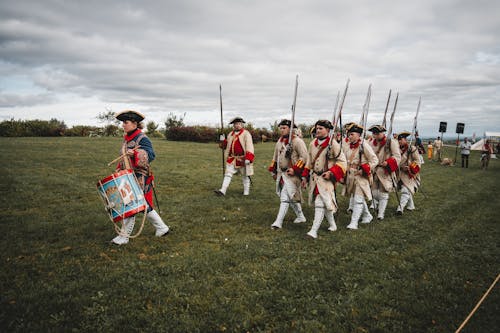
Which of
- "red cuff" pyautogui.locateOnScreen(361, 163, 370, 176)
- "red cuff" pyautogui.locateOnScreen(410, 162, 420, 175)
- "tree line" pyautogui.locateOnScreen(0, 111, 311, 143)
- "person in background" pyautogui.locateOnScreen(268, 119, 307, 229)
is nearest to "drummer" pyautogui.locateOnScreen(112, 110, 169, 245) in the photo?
"person in background" pyautogui.locateOnScreen(268, 119, 307, 229)

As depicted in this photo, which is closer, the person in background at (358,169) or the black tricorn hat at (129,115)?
the black tricorn hat at (129,115)

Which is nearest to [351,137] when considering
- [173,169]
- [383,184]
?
[383,184]

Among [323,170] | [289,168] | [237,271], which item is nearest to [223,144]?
[289,168]

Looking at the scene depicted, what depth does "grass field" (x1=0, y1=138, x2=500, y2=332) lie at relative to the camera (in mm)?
3736

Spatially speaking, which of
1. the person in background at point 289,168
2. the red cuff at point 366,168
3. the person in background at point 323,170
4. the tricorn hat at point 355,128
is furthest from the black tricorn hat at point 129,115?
the red cuff at point 366,168

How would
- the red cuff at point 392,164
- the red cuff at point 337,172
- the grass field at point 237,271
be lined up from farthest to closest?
the red cuff at point 392,164
the red cuff at point 337,172
the grass field at point 237,271

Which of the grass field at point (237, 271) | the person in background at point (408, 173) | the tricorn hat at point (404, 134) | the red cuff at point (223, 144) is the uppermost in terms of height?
the tricorn hat at point (404, 134)

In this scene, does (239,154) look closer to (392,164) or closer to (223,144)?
(223,144)

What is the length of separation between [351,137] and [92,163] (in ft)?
39.7

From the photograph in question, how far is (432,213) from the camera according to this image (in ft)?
29.3

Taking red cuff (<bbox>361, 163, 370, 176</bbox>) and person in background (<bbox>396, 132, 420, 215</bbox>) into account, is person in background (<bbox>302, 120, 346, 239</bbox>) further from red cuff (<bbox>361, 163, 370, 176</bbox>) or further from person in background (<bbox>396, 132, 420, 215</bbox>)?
person in background (<bbox>396, 132, 420, 215</bbox>)

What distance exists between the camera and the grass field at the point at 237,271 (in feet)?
12.3

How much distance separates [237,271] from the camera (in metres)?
4.92

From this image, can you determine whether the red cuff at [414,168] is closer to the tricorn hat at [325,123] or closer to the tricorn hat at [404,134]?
the tricorn hat at [404,134]
